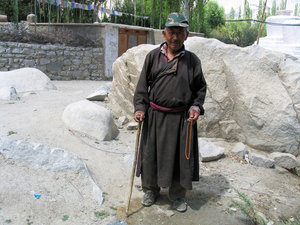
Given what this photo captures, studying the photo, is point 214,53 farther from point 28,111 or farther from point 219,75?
point 28,111

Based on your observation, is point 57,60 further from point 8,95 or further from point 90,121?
point 90,121

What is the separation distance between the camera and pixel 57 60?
1055 centimetres

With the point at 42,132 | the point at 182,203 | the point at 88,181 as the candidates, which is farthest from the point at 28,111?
→ the point at 182,203

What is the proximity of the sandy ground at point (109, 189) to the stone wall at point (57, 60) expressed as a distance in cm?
647

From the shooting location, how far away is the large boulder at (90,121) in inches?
158

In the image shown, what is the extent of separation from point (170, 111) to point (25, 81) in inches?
197

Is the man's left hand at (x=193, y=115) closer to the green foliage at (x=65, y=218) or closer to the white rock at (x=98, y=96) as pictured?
the green foliage at (x=65, y=218)

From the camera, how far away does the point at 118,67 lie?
17.3 ft

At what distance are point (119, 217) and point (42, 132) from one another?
5.99 ft

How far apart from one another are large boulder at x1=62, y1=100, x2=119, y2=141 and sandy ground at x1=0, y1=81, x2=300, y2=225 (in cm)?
11

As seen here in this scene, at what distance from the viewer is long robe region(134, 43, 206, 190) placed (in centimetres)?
250

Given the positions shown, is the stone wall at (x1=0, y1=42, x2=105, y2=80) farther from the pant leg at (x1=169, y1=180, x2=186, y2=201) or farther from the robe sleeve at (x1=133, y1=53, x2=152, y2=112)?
the pant leg at (x1=169, y1=180, x2=186, y2=201)

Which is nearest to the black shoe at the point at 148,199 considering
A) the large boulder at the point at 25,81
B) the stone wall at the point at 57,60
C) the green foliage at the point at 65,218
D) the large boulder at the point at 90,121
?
the green foliage at the point at 65,218

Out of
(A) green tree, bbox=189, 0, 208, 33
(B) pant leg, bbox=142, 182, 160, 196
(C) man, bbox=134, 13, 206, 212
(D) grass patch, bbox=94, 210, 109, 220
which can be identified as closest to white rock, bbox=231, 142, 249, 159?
(C) man, bbox=134, 13, 206, 212
